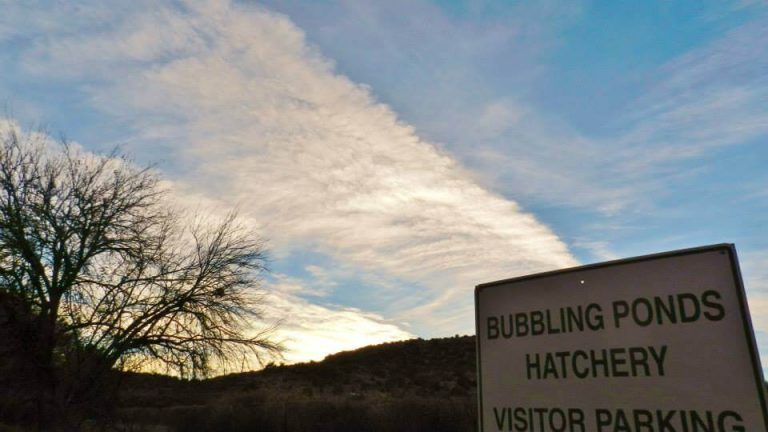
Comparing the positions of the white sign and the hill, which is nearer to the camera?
the white sign

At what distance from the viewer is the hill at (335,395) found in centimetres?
2844

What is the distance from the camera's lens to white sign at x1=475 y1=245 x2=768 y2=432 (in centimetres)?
199

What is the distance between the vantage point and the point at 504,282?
9.41ft

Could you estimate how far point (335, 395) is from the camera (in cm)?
4484

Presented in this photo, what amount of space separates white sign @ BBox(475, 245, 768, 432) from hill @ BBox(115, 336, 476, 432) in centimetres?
2059

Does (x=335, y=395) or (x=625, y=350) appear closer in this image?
(x=625, y=350)

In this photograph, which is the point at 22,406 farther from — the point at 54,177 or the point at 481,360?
the point at 481,360

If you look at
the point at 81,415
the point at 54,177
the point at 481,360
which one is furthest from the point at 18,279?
the point at 481,360

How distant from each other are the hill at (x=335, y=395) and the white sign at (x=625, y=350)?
2059 centimetres

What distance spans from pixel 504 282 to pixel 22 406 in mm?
23979

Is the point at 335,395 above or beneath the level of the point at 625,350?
above

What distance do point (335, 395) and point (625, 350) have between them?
1770 inches

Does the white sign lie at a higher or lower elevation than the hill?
lower

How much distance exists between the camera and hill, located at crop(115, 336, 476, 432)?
28438 millimetres
